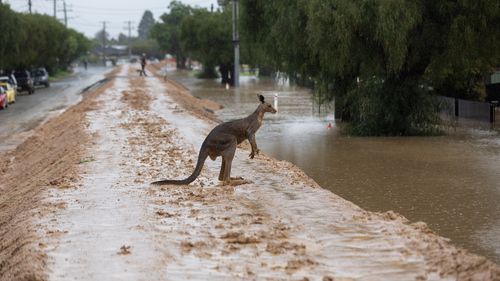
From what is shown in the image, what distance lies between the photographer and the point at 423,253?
9469 mm

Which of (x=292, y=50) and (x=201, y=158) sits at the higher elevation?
(x=292, y=50)

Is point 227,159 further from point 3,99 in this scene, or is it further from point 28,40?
point 28,40

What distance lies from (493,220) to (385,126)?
1386cm

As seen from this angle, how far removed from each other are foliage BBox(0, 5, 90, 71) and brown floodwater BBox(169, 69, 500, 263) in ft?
97.0

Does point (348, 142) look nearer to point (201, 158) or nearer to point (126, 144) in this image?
point (126, 144)

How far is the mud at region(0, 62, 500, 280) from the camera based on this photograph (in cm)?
898

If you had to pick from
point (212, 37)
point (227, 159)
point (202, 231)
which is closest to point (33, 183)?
point (227, 159)

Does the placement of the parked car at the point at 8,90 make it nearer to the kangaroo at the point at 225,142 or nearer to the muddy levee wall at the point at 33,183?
the muddy levee wall at the point at 33,183

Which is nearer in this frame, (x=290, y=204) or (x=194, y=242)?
(x=194, y=242)

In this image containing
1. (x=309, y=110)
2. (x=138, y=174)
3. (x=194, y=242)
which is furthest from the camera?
(x=309, y=110)

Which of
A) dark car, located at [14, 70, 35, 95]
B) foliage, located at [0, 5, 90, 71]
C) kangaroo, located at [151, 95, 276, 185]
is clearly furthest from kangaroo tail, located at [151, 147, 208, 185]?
dark car, located at [14, 70, 35, 95]

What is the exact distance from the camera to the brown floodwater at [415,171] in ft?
43.9

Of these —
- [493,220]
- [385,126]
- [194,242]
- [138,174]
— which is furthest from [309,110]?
[194,242]

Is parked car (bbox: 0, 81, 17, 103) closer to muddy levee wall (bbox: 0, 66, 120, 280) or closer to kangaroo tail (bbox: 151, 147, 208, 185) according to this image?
muddy levee wall (bbox: 0, 66, 120, 280)
